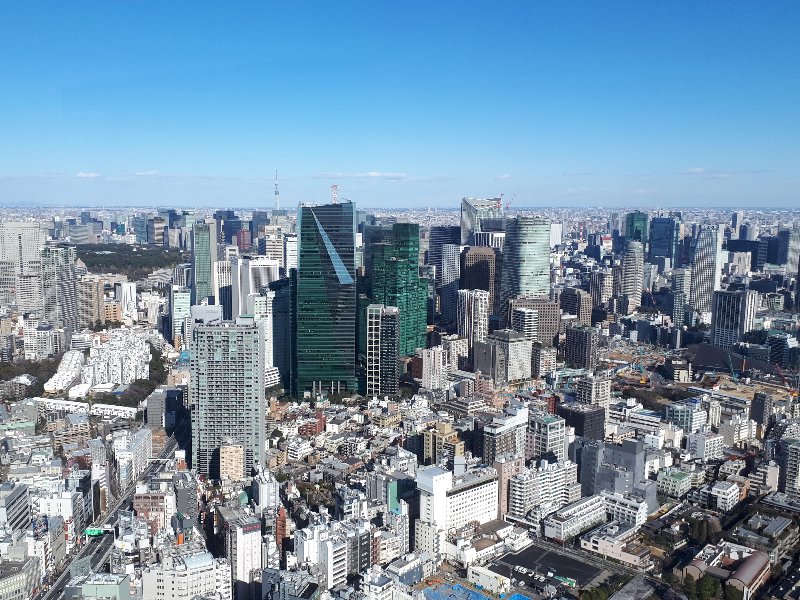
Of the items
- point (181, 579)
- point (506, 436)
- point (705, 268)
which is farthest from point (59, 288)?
point (705, 268)

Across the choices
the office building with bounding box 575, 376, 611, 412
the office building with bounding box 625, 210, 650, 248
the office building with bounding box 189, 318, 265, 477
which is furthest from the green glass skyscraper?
the office building with bounding box 625, 210, 650, 248

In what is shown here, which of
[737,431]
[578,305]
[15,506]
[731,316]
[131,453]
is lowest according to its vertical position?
[737,431]

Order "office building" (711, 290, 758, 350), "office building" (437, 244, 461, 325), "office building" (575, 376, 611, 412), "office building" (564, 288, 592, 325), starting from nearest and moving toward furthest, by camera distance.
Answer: "office building" (575, 376, 611, 412), "office building" (711, 290, 758, 350), "office building" (564, 288, 592, 325), "office building" (437, 244, 461, 325)

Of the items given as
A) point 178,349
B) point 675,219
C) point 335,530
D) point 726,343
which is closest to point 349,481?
point 335,530

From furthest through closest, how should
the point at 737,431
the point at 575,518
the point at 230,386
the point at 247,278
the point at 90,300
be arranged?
1. the point at 90,300
2. the point at 247,278
3. the point at 737,431
4. the point at 230,386
5. the point at 575,518

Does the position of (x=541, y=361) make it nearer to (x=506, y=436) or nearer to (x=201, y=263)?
(x=506, y=436)

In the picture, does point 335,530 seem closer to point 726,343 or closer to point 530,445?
point 530,445

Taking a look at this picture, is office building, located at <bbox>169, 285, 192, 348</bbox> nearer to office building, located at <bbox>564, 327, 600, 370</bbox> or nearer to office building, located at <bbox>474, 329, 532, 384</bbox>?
office building, located at <bbox>474, 329, 532, 384</bbox>
